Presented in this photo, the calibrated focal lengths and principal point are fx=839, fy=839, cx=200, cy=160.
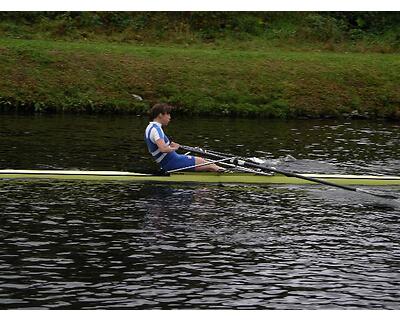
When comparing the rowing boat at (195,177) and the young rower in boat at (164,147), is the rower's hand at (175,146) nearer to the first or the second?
the young rower in boat at (164,147)

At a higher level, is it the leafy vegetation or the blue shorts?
the leafy vegetation

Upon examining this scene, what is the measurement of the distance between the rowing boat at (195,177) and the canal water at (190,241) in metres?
0.37

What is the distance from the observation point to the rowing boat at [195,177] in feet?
64.9

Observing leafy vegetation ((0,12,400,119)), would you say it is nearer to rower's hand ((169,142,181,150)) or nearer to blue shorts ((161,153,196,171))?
blue shorts ((161,153,196,171))

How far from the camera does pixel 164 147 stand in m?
19.6

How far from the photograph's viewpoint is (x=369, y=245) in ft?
48.5

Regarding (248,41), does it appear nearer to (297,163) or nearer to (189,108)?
(189,108)

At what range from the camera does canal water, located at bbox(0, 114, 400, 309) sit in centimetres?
1189

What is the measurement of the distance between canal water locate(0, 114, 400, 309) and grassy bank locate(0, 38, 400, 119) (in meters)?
10.5

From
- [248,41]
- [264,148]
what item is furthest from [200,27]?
[264,148]

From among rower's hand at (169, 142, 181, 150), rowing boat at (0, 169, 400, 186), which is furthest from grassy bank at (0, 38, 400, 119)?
rower's hand at (169, 142, 181, 150)

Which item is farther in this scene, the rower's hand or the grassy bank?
the grassy bank

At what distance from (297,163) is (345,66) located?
17113 millimetres

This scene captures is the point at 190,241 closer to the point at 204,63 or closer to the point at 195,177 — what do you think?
the point at 195,177
